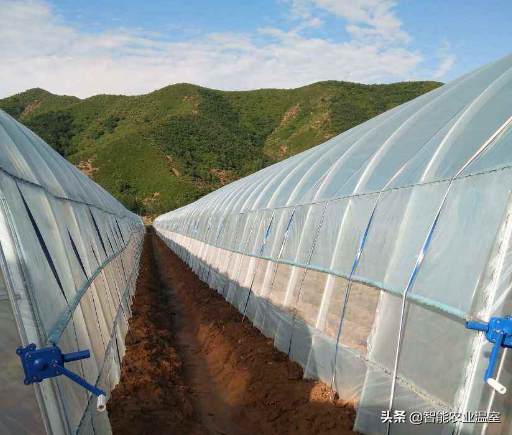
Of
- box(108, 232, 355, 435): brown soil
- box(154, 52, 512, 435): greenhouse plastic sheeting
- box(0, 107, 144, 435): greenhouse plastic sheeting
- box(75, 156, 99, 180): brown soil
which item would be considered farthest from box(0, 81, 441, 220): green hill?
box(0, 107, 144, 435): greenhouse plastic sheeting

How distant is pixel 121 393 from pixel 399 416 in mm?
4968

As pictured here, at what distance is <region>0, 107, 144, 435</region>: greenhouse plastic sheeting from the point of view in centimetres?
388

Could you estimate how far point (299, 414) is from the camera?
→ 7.39m

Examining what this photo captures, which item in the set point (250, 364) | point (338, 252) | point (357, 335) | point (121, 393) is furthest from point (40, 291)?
point (250, 364)

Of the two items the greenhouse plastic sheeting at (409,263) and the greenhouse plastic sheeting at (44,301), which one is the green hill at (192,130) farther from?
the greenhouse plastic sheeting at (44,301)

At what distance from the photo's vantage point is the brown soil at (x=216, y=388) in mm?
7117

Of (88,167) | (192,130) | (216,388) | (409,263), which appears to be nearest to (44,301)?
(409,263)

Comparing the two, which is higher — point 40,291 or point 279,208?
point 279,208

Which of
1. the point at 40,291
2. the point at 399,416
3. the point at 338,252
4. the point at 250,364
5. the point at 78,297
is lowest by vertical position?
the point at 250,364

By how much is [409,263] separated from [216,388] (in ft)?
18.1

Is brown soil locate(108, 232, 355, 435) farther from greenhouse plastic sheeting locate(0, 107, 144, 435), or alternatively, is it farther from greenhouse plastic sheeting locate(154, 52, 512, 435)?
greenhouse plastic sheeting locate(0, 107, 144, 435)

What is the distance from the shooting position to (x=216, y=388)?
9500 mm

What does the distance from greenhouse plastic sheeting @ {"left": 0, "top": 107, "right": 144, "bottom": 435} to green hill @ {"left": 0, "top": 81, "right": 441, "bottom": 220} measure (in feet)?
234

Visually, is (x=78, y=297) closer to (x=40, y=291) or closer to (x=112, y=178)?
(x=40, y=291)
